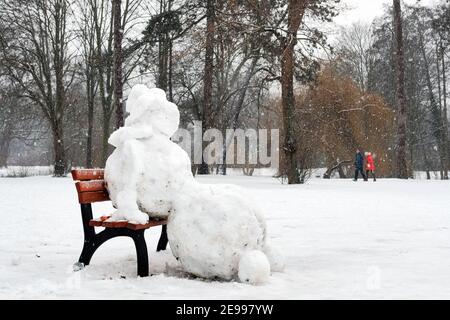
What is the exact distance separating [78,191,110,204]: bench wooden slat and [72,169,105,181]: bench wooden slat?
9.3 inches

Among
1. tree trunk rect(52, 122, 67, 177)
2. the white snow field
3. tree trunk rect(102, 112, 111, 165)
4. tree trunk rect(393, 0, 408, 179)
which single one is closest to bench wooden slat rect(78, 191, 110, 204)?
the white snow field

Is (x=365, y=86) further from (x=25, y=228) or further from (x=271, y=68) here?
(x=25, y=228)

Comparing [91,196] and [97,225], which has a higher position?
[91,196]

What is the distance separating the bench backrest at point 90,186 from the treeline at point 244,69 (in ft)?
40.8

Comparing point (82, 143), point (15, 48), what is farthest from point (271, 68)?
point (82, 143)

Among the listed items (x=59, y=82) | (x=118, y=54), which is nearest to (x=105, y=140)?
(x=59, y=82)

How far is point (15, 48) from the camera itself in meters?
24.3

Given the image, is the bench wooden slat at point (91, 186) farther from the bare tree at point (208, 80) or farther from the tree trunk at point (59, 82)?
the tree trunk at point (59, 82)

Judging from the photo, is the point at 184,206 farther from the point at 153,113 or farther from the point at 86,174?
the point at 86,174

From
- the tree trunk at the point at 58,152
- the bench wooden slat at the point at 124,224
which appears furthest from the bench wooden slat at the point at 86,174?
the tree trunk at the point at 58,152

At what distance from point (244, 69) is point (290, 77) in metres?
16.3

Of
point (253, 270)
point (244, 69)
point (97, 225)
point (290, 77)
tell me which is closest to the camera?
point (253, 270)

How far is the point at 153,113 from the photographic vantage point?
16.3 feet
